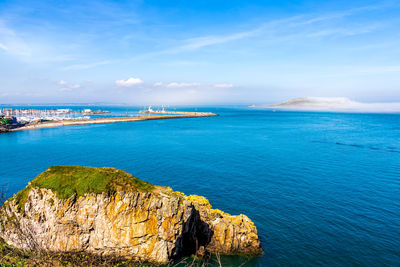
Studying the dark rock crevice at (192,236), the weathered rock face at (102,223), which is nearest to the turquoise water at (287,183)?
the dark rock crevice at (192,236)

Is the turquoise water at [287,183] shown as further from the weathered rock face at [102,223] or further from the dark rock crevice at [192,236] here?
the weathered rock face at [102,223]

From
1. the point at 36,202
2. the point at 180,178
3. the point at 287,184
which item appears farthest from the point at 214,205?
the point at 36,202

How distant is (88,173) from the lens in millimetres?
16781

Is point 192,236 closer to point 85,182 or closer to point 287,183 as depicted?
point 85,182

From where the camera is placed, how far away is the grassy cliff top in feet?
51.9

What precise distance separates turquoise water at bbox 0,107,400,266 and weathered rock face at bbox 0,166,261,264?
19.0 ft

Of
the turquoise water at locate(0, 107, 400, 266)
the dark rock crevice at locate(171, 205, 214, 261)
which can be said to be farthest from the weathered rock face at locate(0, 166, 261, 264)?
the turquoise water at locate(0, 107, 400, 266)

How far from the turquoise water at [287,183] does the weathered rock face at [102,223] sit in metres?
5.80

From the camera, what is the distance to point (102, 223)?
1562cm

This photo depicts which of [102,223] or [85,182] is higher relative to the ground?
[85,182]

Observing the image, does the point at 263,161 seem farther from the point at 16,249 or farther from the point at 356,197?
the point at 16,249

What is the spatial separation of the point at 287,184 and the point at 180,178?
16243 mm

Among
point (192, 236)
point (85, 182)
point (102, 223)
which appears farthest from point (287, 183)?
point (85, 182)

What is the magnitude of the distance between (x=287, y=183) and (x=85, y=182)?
1096 inches
